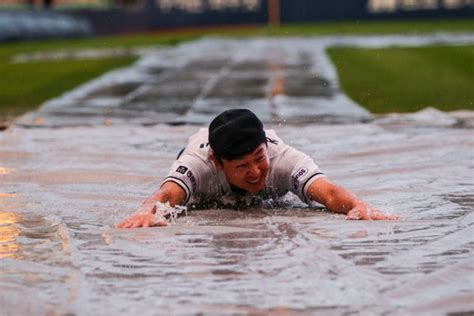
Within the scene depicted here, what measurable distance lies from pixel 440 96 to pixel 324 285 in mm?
10737

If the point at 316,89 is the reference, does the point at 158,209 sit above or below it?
above

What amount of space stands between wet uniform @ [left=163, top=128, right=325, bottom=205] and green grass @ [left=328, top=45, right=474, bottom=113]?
6864 mm

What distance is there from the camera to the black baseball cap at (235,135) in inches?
257

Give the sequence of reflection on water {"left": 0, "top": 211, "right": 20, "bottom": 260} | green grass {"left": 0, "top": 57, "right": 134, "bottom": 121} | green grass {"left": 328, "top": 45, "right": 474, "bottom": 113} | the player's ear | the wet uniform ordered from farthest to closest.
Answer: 1. green grass {"left": 0, "top": 57, "right": 134, "bottom": 121}
2. green grass {"left": 328, "top": 45, "right": 474, "bottom": 113}
3. the wet uniform
4. the player's ear
5. reflection on water {"left": 0, "top": 211, "right": 20, "bottom": 260}

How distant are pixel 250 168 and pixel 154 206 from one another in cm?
57

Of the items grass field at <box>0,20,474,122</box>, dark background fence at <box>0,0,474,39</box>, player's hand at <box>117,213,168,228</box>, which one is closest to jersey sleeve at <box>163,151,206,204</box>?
player's hand at <box>117,213,168,228</box>

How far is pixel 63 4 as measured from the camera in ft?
186

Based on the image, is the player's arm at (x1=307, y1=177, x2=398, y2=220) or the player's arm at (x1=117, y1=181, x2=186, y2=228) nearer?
the player's arm at (x1=117, y1=181, x2=186, y2=228)

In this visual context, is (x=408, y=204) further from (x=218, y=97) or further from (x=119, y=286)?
(x=218, y=97)

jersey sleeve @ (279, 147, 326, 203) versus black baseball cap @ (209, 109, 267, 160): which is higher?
black baseball cap @ (209, 109, 267, 160)

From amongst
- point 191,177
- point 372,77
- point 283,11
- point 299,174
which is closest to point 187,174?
point 191,177

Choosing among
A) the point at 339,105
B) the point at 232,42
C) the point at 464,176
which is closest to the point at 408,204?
the point at 464,176

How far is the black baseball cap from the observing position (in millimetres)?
6516

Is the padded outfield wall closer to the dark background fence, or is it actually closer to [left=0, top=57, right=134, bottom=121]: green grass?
the dark background fence
